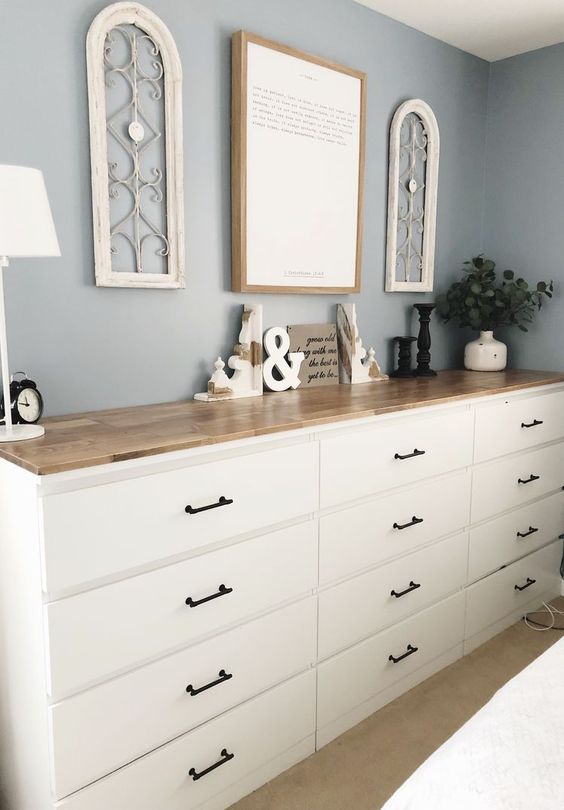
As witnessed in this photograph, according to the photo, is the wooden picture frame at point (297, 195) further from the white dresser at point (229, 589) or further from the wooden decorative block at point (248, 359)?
the white dresser at point (229, 589)

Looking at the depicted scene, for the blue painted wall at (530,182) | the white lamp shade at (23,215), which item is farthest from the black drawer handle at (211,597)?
the blue painted wall at (530,182)

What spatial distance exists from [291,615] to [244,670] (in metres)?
0.19

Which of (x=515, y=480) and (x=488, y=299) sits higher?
(x=488, y=299)

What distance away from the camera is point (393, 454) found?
202cm

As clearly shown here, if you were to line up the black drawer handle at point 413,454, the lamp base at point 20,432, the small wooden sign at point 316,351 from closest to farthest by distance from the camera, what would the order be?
the lamp base at point 20,432 → the black drawer handle at point 413,454 → the small wooden sign at point 316,351

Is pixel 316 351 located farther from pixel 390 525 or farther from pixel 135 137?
pixel 135 137

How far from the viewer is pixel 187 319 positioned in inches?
81.1

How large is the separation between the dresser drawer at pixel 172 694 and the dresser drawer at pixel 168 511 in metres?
0.26

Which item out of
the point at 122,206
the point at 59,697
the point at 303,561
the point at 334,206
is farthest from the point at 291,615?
the point at 334,206

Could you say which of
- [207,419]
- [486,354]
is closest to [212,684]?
[207,419]

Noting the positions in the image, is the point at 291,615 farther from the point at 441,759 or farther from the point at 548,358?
the point at 548,358

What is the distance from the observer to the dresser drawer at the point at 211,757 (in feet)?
4.91

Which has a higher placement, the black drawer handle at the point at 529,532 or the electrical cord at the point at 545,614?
the black drawer handle at the point at 529,532

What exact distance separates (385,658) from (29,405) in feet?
4.40
